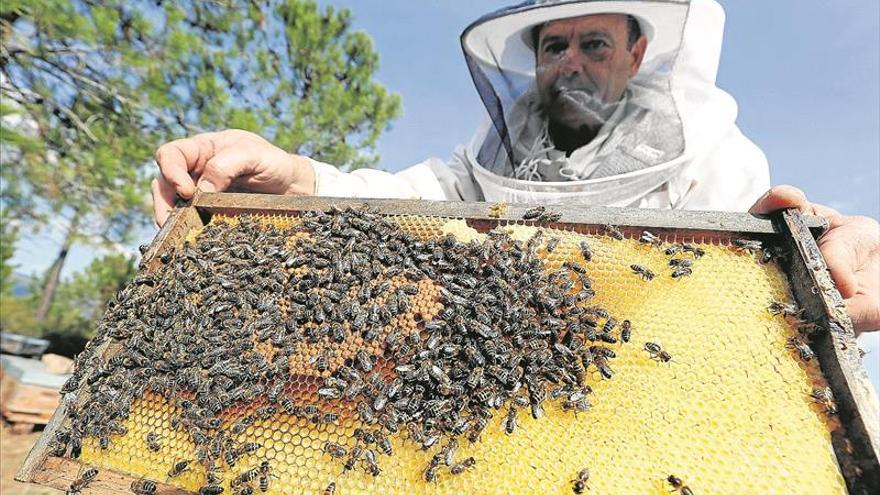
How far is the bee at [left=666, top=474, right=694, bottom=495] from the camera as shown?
179 cm

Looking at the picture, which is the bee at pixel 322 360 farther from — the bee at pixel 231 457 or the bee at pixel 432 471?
the bee at pixel 432 471

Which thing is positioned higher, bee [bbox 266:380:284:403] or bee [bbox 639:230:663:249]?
bee [bbox 639:230:663:249]

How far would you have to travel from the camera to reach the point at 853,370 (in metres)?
1.90

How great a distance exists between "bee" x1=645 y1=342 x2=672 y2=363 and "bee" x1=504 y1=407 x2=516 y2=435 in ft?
2.22

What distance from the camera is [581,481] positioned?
5.98 ft

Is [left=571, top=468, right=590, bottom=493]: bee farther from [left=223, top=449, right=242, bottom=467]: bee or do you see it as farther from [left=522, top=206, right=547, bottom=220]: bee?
[left=223, top=449, right=242, bottom=467]: bee

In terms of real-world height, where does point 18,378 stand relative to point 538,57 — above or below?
below

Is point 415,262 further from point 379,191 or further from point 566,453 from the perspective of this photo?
point 379,191

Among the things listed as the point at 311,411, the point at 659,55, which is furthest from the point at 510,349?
the point at 659,55

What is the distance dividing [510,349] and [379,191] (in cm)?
291

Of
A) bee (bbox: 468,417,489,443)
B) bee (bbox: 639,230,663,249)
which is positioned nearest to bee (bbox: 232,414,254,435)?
bee (bbox: 468,417,489,443)

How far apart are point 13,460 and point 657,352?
13.0m

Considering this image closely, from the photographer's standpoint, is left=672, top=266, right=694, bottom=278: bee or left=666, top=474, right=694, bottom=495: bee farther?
left=672, top=266, right=694, bottom=278: bee

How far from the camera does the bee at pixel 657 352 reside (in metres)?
2.13
